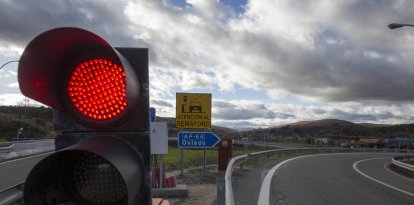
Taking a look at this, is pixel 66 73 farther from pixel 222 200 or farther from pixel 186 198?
pixel 186 198

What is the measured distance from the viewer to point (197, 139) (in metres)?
15.3

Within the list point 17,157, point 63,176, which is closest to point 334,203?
point 63,176

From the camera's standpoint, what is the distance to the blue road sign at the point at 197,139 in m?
15.3

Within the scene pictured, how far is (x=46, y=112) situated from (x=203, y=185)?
3404 inches

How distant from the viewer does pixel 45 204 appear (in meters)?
2.30

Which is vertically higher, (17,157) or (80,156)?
(80,156)

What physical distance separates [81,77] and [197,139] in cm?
1309

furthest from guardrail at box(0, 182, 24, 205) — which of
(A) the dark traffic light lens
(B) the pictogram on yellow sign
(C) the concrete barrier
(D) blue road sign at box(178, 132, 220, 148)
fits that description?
(C) the concrete barrier

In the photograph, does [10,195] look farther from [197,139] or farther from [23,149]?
[23,149]

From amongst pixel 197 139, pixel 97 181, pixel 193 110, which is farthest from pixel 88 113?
pixel 193 110

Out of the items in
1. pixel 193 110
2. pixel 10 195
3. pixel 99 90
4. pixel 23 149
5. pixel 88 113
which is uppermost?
pixel 193 110

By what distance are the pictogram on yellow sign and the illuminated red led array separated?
14648 mm

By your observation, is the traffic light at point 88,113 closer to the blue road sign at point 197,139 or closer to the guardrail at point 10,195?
the guardrail at point 10,195

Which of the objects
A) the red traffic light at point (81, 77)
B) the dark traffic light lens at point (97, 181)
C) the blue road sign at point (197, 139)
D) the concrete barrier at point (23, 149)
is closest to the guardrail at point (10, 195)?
the dark traffic light lens at point (97, 181)
